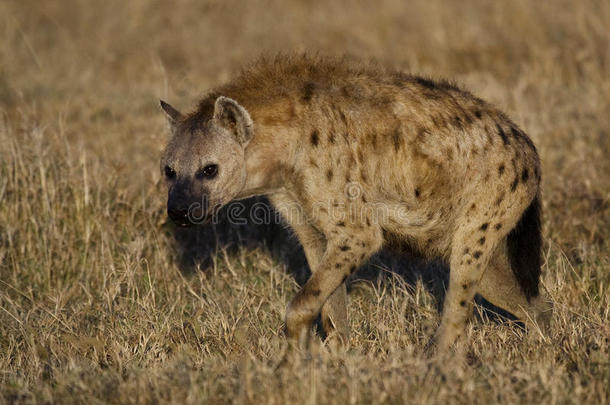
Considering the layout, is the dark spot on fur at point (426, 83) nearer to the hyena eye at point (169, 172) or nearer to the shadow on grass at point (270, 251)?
the shadow on grass at point (270, 251)

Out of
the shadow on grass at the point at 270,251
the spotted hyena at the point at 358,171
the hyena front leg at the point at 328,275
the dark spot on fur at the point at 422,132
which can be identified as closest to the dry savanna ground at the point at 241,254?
the shadow on grass at the point at 270,251

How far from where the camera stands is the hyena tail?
179 inches

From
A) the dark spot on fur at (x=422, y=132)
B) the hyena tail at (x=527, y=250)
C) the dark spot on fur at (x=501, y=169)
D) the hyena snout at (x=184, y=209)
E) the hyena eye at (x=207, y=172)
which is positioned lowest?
the hyena tail at (x=527, y=250)

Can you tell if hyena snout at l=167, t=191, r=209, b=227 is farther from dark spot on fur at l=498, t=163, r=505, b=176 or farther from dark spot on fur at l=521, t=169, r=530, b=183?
dark spot on fur at l=521, t=169, r=530, b=183

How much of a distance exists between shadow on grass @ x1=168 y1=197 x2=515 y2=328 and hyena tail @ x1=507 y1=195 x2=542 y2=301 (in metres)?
0.64

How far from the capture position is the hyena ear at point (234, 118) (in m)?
4.09

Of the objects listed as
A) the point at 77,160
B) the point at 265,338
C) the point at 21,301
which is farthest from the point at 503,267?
the point at 77,160

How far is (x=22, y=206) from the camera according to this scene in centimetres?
569

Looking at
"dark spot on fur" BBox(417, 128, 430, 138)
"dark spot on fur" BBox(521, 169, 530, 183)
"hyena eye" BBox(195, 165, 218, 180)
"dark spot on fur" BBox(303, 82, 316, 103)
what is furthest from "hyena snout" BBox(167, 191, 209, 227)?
"dark spot on fur" BBox(521, 169, 530, 183)

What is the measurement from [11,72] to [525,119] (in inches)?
214

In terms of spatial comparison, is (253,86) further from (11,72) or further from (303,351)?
(11,72)

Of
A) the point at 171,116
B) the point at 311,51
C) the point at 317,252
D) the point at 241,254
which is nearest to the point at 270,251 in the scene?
the point at 241,254

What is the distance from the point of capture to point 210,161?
4152 millimetres

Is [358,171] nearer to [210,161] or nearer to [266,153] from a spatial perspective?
[266,153]
